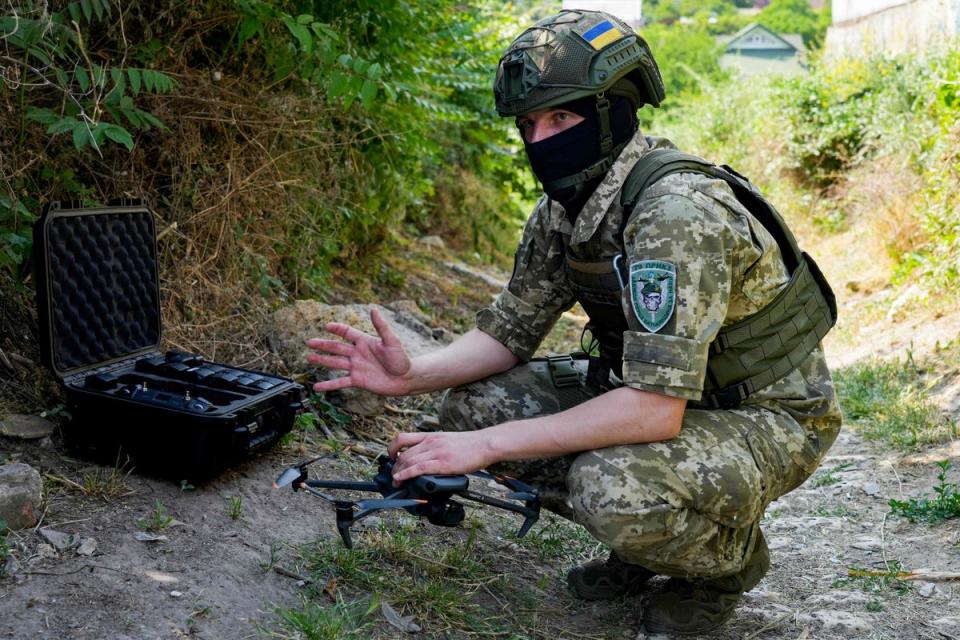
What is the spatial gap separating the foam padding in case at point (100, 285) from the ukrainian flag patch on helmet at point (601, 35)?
A: 181cm

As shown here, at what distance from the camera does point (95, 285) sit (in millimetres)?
3387

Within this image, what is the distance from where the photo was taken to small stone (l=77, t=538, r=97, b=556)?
8.80ft

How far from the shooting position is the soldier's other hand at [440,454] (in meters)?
2.54

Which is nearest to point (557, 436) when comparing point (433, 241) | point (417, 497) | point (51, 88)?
point (417, 497)

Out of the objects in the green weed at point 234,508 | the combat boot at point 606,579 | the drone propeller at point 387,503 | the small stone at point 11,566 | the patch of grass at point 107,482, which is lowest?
the combat boot at point 606,579

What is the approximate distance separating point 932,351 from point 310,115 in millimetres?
4292

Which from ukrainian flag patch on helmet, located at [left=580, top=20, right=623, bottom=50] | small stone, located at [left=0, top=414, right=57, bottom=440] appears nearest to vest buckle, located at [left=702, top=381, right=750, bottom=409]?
ukrainian flag patch on helmet, located at [left=580, top=20, right=623, bottom=50]

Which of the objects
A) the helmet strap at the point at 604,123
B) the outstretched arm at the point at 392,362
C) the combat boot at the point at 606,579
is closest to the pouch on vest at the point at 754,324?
the helmet strap at the point at 604,123

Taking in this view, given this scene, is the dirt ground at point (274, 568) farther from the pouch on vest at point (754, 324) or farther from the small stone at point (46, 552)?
the pouch on vest at point (754, 324)

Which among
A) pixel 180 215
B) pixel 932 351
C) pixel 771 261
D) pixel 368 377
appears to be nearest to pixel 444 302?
pixel 180 215

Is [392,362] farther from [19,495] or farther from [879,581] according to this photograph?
[879,581]

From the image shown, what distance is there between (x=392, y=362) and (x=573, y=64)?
109cm

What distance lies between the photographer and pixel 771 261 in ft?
9.20

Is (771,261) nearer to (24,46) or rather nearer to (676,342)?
(676,342)
